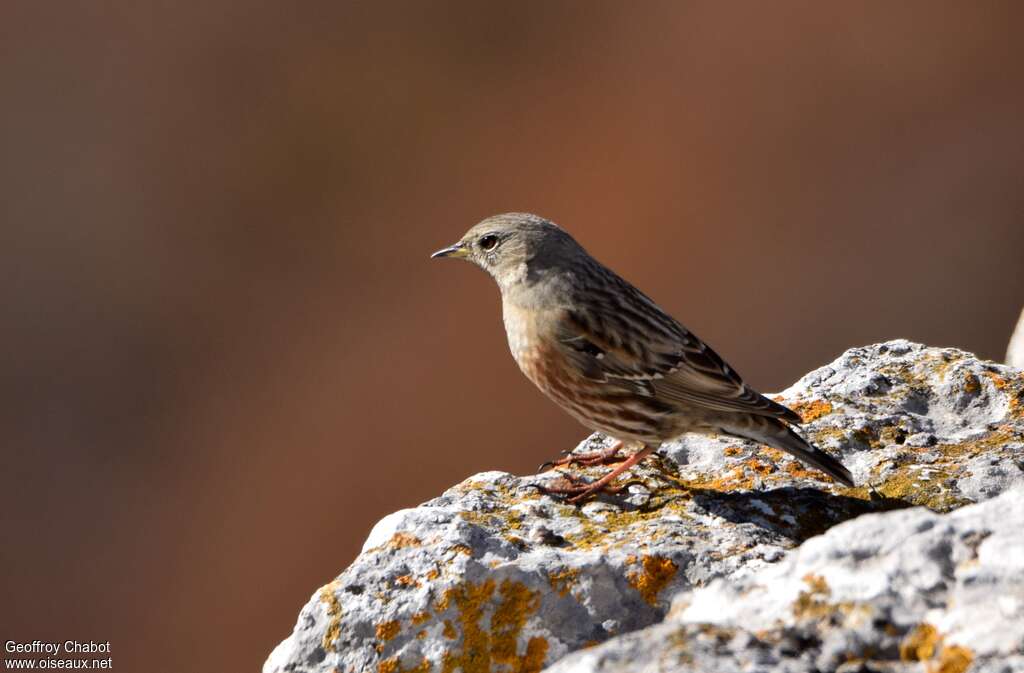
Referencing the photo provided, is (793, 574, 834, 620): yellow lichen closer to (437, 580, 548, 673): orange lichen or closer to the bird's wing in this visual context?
(437, 580, 548, 673): orange lichen

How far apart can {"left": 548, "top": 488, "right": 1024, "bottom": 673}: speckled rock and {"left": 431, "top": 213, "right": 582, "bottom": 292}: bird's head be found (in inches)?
113

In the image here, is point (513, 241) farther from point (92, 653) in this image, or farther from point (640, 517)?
point (92, 653)

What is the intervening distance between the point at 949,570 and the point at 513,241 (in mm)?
3287

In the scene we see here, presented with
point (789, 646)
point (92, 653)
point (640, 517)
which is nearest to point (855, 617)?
point (789, 646)

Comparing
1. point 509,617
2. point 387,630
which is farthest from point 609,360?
point 387,630

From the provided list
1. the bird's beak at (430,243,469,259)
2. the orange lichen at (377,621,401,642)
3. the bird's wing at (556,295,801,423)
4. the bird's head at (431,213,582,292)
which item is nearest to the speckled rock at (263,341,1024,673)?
the orange lichen at (377,621,401,642)

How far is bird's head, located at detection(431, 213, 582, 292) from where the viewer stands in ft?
16.6

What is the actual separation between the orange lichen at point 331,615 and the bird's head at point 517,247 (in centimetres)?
210

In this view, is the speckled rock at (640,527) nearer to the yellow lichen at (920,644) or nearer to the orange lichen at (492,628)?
the orange lichen at (492,628)

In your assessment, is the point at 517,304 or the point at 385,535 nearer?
the point at 385,535

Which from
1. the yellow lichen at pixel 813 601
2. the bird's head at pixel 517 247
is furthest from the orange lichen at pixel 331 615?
the bird's head at pixel 517 247

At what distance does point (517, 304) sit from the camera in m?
4.93

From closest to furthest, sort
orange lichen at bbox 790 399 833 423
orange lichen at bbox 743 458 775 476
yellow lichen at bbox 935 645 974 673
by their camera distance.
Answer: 1. yellow lichen at bbox 935 645 974 673
2. orange lichen at bbox 743 458 775 476
3. orange lichen at bbox 790 399 833 423

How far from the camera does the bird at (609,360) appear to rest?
4.27 m
